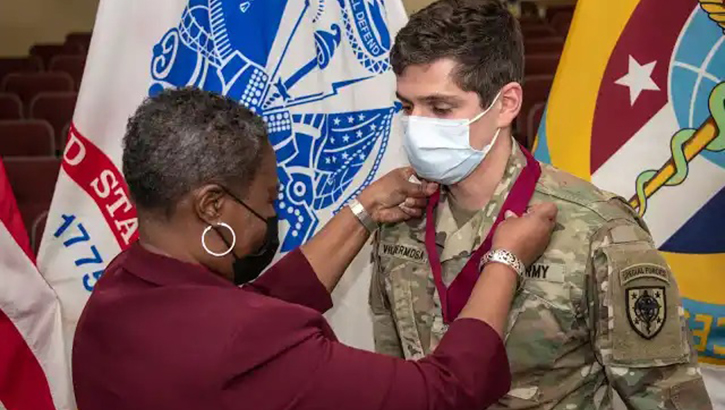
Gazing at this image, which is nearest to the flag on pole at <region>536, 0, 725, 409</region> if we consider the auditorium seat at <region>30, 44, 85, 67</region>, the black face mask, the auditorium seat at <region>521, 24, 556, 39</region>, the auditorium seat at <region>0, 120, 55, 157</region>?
the black face mask

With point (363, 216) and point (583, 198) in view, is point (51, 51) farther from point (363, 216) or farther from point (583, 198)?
point (583, 198)

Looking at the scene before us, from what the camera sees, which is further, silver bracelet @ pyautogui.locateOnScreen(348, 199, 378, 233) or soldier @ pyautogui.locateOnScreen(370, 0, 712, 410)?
silver bracelet @ pyautogui.locateOnScreen(348, 199, 378, 233)

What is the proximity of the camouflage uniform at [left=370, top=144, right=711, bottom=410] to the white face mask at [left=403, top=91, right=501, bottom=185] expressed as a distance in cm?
8

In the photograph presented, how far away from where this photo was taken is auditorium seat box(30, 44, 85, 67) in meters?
8.67

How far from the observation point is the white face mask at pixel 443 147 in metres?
1.78

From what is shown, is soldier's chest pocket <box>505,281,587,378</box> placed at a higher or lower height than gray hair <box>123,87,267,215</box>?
lower

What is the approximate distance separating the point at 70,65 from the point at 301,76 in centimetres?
574

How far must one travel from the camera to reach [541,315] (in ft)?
5.65

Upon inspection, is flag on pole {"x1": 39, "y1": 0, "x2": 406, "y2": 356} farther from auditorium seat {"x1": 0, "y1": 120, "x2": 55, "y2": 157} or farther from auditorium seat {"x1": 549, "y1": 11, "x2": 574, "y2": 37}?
auditorium seat {"x1": 549, "y1": 11, "x2": 574, "y2": 37}

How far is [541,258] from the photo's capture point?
5.69 feet

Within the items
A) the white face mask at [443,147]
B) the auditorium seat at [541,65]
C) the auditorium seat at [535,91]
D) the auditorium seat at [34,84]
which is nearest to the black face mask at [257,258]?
the white face mask at [443,147]

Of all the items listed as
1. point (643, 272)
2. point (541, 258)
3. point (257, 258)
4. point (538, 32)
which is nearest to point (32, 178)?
point (257, 258)

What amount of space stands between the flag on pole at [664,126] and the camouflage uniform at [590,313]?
26.4 inches

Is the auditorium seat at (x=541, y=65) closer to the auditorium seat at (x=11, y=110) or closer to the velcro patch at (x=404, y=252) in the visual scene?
the auditorium seat at (x=11, y=110)
